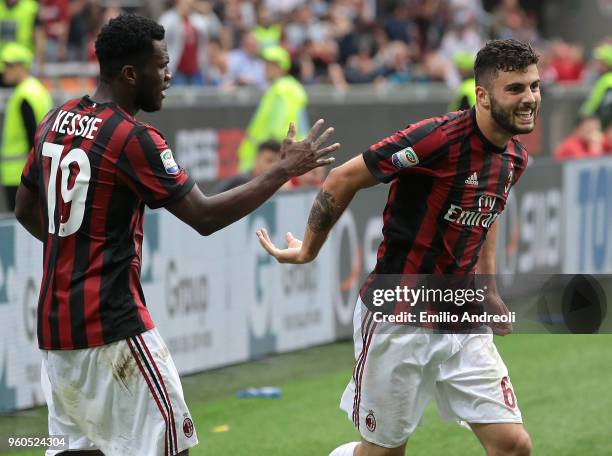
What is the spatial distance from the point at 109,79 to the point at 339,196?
117 centimetres

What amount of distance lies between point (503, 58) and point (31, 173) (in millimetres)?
2033

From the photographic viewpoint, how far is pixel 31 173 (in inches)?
202

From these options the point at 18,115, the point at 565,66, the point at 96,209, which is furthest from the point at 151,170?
the point at 565,66

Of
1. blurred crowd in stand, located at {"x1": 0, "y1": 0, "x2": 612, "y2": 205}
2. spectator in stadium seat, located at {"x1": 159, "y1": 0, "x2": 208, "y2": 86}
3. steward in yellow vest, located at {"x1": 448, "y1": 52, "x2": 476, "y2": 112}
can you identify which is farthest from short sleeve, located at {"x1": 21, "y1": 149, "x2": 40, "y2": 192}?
spectator in stadium seat, located at {"x1": 159, "y1": 0, "x2": 208, "y2": 86}

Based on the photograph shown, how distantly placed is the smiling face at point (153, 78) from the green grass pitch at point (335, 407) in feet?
10.5

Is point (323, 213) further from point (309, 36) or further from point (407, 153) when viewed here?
point (309, 36)

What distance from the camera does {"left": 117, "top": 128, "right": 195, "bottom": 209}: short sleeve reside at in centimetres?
485

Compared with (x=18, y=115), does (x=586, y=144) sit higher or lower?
lower

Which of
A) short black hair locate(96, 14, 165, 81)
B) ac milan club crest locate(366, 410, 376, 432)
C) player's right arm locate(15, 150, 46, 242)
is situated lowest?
ac milan club crest locate(366, 410, 376, 432)

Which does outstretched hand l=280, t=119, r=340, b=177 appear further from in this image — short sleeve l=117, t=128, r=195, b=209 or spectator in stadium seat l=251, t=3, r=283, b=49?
spectator in stadium seat l=251, t=3, r=283, b=49

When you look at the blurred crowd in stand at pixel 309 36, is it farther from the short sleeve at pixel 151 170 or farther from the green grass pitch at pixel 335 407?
the short sleeve at pixel 151 170

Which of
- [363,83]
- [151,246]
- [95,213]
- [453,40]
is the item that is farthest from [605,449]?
[453,40]

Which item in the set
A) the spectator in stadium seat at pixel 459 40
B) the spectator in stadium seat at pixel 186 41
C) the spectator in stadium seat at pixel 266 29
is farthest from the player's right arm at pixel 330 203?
the spectator in stadium seat at pixel 459 40

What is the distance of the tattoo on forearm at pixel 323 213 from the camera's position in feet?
18.5
